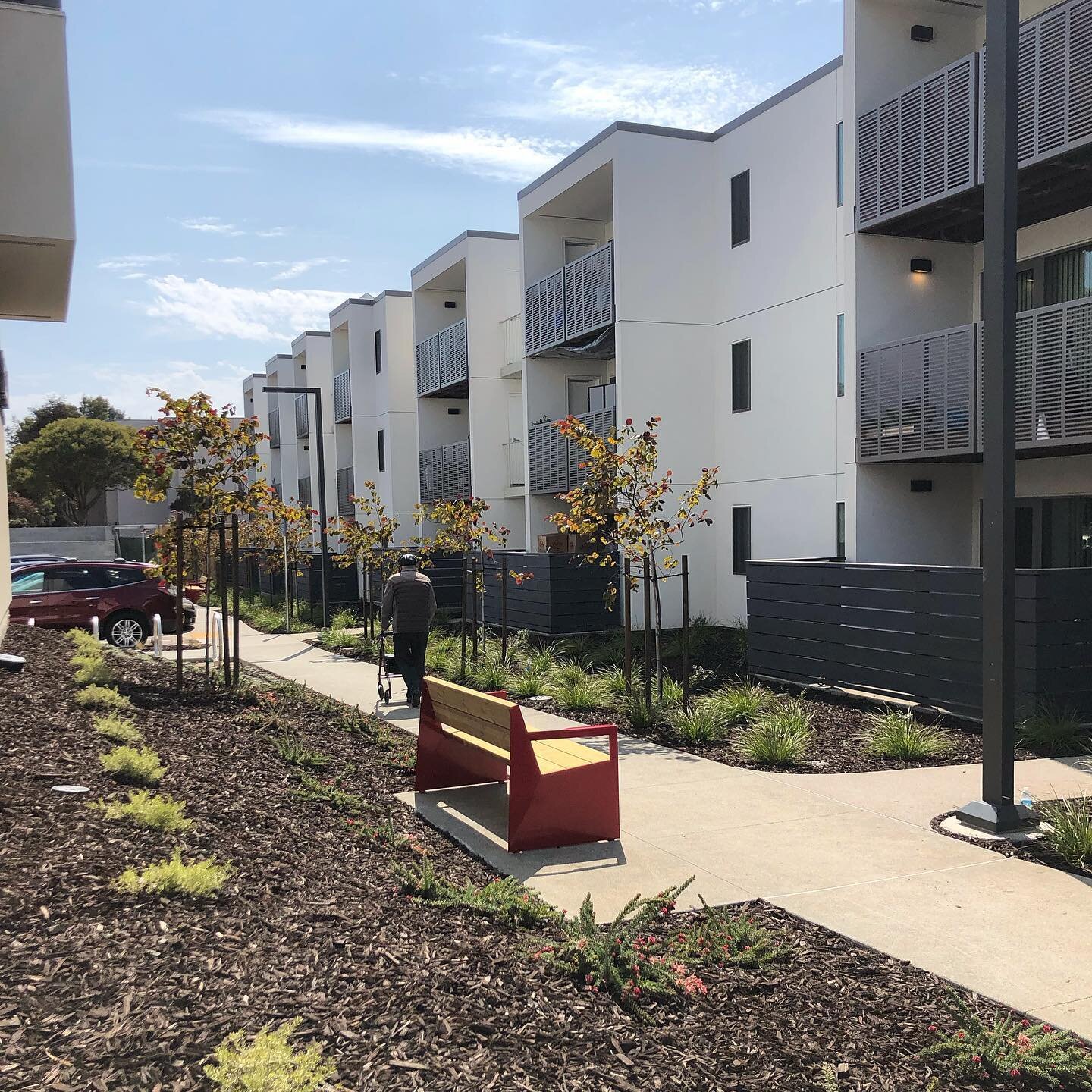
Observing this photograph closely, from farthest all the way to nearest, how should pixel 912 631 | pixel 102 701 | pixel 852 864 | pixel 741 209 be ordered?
pixel 741 209 < pixel 912 631 < pixel 102 701 < pixel 852 864

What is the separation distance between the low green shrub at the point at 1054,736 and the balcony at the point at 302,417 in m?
36.2

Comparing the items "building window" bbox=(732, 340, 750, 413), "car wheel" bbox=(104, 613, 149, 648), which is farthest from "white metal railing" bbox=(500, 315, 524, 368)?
"car wheel" bbox=(104, 613, 149, 648)

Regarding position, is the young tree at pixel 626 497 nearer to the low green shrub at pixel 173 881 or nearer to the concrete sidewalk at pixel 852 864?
the concrete sidewalk at pixel 852 864

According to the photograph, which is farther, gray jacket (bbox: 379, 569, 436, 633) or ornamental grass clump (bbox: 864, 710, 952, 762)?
gray jacket (bbox: 379, 569, 436, 633)

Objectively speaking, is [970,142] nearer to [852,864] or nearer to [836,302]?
[836,302]

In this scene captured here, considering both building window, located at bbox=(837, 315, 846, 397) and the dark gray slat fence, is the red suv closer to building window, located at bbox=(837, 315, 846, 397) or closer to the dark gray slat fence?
the dark gray slat fence

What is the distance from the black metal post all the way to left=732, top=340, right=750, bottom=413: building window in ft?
38.8

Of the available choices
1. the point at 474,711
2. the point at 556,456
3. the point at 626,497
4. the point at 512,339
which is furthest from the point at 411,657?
the point at 512,339

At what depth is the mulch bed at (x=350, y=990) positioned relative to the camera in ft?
10.9

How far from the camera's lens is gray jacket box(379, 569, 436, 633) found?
1200cm

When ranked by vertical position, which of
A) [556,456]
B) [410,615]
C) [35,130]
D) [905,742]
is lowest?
[905,742]

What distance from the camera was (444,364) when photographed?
27.7 m

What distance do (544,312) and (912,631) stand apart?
1333 centimetres

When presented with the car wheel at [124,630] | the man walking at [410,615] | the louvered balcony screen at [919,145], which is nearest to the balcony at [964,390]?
the louvered balcony screen at [919,145]
